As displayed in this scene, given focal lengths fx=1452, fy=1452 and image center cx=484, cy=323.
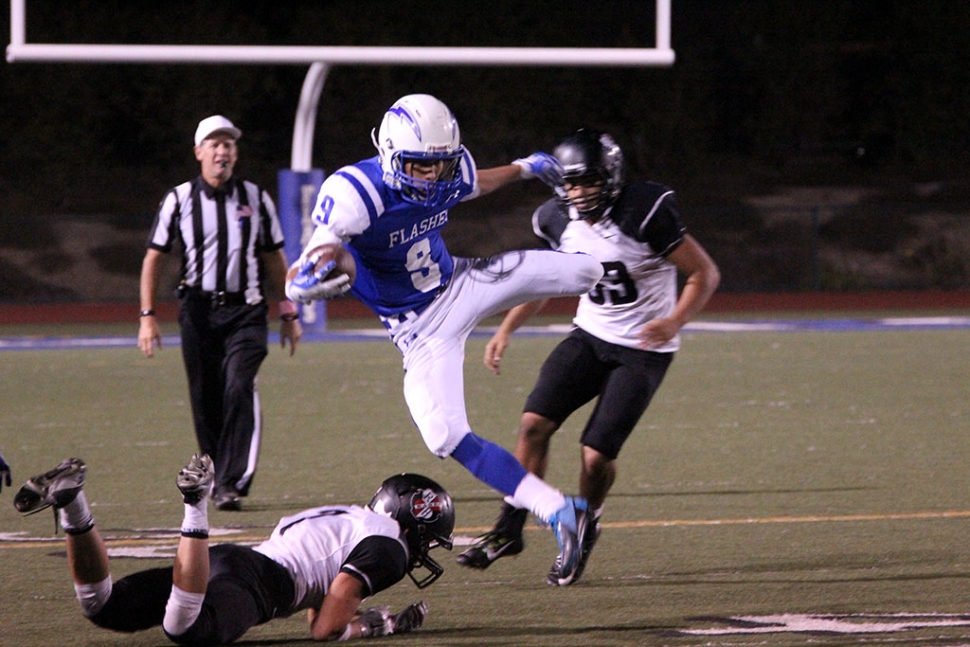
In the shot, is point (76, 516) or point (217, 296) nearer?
point (76, 516)

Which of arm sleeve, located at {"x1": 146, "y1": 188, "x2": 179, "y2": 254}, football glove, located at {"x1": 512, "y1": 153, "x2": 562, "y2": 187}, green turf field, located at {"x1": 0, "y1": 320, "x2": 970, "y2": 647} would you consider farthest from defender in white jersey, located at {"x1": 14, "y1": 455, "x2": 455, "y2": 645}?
arm sleeve, located at {"x1": 146, "y1": 188, "x2": 179, "y2": 254}

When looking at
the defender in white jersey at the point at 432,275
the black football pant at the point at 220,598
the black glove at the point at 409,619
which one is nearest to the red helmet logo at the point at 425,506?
the defender in white jersey at the point at 432,275

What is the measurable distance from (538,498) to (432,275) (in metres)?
0.75

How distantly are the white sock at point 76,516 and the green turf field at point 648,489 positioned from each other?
41 centimetres

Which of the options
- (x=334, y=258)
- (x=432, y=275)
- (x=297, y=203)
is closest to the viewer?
(x=334, y=258)

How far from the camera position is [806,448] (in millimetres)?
7418

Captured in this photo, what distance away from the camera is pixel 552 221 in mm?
5129

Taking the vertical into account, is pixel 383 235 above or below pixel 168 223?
above

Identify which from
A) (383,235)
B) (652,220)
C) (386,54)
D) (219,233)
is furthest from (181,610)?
(386,54)

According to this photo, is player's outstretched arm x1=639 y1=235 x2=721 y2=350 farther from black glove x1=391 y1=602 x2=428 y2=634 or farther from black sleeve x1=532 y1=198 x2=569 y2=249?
black glove x1=391 y1=602 x2=428 y2=634

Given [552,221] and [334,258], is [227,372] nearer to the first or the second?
[552,221]

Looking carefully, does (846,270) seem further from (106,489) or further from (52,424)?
(106,489)

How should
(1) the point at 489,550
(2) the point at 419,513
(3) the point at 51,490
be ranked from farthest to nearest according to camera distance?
(1) the point at 489,550 → (2) the point at 419,513 → (3) the point at 51,490

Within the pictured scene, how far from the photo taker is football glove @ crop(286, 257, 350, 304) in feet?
12.6
